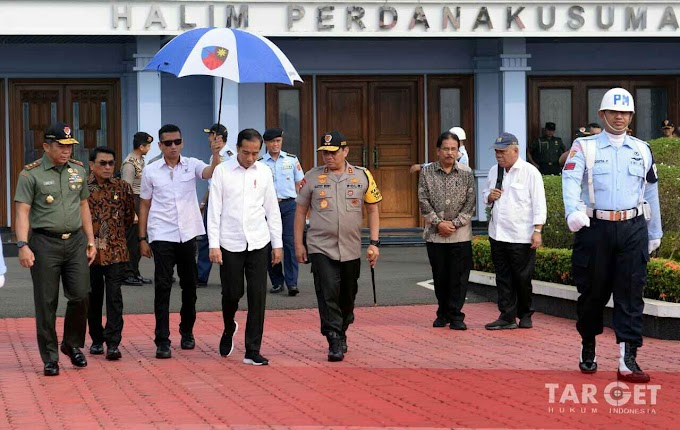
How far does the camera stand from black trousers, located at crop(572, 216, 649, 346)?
9.38 meters

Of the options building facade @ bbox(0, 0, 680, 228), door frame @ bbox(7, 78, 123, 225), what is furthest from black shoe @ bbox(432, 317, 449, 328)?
door frame @ bbox(7, 78, 123, 225)

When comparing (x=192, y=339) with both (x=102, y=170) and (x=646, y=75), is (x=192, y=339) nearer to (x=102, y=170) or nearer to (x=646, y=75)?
(x=102, y=170)

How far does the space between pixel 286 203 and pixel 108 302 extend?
14.5 ft

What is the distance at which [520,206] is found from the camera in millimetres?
12211

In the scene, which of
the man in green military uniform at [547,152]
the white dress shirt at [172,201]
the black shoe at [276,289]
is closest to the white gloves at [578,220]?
the white dress shirt at [172,201]

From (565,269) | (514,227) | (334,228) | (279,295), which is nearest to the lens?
(334,228)

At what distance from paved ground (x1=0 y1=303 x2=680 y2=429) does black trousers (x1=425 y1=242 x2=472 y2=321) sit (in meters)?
0.27

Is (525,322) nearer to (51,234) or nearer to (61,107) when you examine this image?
(51,234)

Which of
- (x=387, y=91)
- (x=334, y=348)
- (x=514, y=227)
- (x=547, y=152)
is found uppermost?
(x=387, y=91)

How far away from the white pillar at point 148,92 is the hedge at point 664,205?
6.64 meters

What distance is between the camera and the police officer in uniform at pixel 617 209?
30.7ft

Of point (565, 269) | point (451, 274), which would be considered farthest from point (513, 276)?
point (565, 269)

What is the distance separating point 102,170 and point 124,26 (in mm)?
8282

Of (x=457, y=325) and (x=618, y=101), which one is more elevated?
(x=618, y=101)
